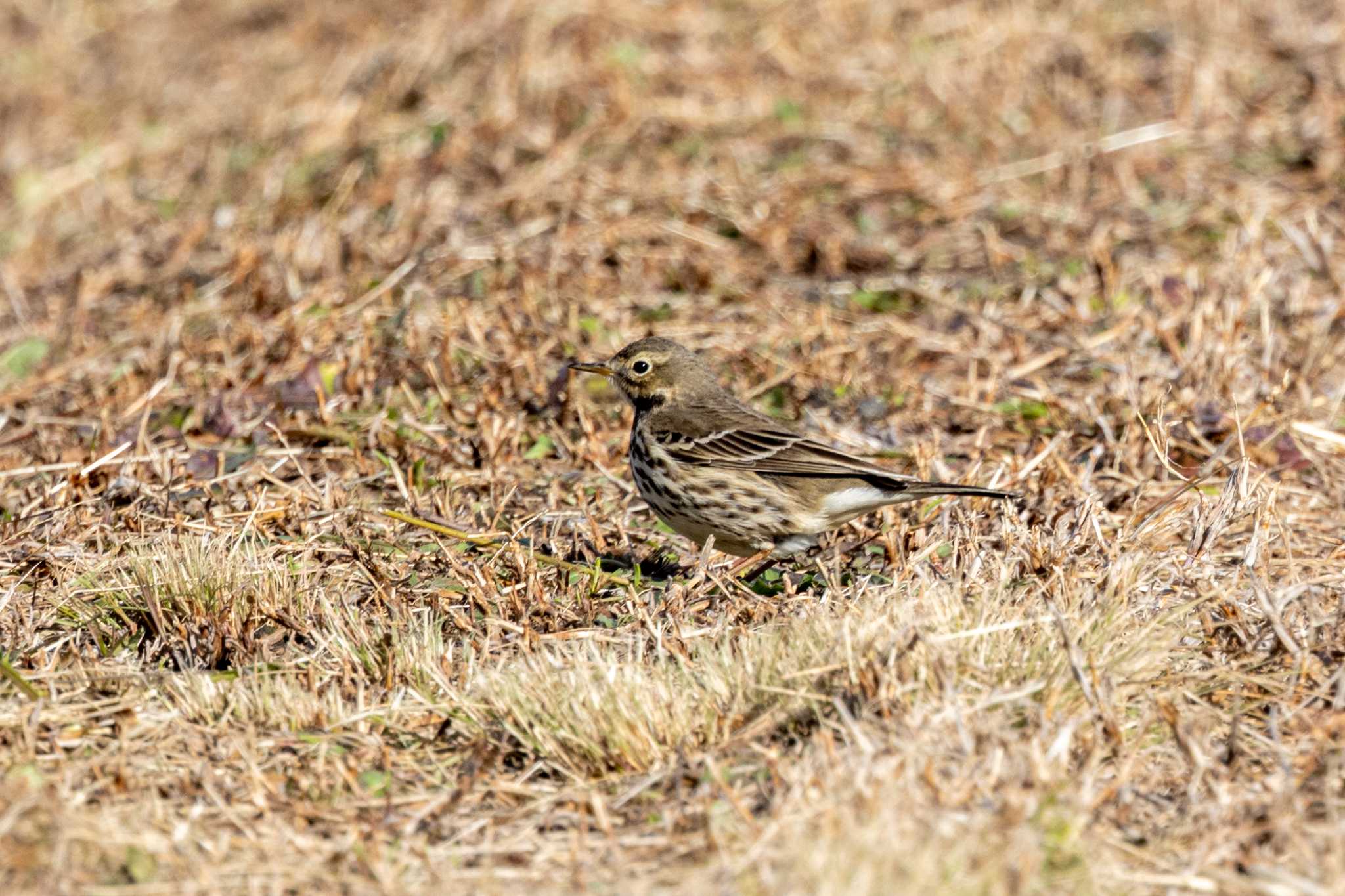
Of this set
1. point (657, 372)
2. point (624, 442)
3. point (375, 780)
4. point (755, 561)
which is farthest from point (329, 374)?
point (375, 780)

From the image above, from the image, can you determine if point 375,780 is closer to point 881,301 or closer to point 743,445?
point 743,445

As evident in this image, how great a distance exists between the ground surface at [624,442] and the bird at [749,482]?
0.65ft

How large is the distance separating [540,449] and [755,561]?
1364 millimetres

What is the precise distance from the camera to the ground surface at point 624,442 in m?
3.93

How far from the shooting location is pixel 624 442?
7.02 m

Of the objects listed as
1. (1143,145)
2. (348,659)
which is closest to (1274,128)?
(1143,145)

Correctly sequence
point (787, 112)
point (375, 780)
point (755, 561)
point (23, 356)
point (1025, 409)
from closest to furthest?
point (375, 780), point (755, 561), point (1025, 409), point (23, 356), point (787, 112)

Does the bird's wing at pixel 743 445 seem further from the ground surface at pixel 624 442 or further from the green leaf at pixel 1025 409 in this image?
the green leaf at pixel 1025 409

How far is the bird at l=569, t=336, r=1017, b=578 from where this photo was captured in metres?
5.86

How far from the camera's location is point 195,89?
41.4 ft

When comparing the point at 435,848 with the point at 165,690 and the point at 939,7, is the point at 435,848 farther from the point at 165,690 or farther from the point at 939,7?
the point at 939,7

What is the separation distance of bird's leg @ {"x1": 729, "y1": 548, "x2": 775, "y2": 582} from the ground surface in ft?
0.50

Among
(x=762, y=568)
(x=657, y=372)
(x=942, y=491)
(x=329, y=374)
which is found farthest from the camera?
(x=329, y=374)

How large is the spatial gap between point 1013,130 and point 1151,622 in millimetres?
6446
